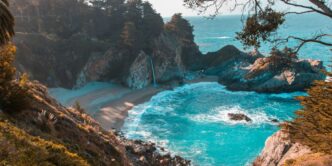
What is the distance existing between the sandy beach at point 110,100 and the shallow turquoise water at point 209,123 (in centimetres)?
144

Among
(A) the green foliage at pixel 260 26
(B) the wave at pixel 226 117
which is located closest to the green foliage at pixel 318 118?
(A) the green foliage at pixel 260 26

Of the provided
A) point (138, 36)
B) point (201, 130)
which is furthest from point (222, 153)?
point (138, 36)

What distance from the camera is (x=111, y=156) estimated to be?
1300 centimetres

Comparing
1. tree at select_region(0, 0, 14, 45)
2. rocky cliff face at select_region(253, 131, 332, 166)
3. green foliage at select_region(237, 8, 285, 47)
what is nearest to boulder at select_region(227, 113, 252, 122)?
rocky cliff face at select_region(253, 131, 332, 166)

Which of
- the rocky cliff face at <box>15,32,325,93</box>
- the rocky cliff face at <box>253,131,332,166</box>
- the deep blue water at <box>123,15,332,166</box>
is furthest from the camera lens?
the rocky cliff face at <box>15,32,325,93</box>

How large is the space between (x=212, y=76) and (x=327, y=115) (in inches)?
2420

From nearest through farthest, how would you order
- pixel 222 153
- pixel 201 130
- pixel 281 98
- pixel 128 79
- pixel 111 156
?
1. pixel 111 156
2. pixel 222 153
3. pixel 201 130
4. pixel 281 98
5. pixel 128 79

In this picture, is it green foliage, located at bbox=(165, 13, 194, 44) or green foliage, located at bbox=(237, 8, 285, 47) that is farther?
green foliage, located at bbox=(165, 13, 194, 44)

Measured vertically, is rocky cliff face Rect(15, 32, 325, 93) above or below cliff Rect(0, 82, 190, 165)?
below

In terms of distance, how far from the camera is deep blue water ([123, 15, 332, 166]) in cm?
3219

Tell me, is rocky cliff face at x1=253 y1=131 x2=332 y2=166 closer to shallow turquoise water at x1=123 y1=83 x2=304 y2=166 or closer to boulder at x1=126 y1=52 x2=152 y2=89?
shallow turquoise water at x1=123 y1=83 x2=304 y2=166

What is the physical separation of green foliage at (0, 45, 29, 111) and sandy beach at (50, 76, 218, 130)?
27727 mm

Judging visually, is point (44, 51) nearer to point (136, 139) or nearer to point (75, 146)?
point (136, 139)

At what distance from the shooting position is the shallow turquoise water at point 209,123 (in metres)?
32.2
